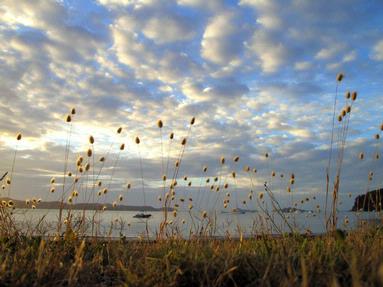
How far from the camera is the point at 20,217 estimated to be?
6.11 metres

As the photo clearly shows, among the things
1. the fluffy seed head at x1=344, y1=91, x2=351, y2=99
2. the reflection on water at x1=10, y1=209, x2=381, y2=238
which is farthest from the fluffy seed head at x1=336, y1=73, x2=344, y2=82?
the reflection on water at x1=10, y1=209, x2=381, y2=238

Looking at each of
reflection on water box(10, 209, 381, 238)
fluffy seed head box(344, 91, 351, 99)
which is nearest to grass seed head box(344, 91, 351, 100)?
fluffy seed head box(344, 91, 351, 99)

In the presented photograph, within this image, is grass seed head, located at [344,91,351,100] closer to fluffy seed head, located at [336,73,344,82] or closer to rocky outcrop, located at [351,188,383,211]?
fluffy seed head, located at [336,73,344,82]

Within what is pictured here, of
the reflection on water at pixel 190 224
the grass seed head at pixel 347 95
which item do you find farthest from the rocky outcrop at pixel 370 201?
the grass seed head at pixel 347 95

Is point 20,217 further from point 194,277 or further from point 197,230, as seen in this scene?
point 194,277

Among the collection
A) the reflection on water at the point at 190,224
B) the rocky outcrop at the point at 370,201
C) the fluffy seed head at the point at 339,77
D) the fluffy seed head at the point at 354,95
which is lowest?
the reflection on water at the point at 190,224

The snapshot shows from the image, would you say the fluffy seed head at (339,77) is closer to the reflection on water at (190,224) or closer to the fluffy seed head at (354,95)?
the fluffy seed head at (354,95)

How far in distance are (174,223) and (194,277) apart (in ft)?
10.3

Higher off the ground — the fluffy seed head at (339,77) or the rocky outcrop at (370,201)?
the fluffy seed head at (339,77)

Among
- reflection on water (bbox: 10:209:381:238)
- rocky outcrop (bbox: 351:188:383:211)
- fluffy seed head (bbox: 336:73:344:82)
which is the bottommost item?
reflection on water (bbox: 10:209:381:238)

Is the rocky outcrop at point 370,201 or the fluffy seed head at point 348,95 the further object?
the rocky outcrop at point 370,201

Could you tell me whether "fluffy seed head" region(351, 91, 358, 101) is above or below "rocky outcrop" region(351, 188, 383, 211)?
above

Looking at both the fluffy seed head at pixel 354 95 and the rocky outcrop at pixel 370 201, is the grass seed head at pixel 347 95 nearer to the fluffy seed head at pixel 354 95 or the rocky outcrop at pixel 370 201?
the fluffy seed head at pixel 354 95

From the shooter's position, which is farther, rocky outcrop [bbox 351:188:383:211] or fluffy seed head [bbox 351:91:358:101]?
rocky outcrop [bbox 351:188:383:211]
